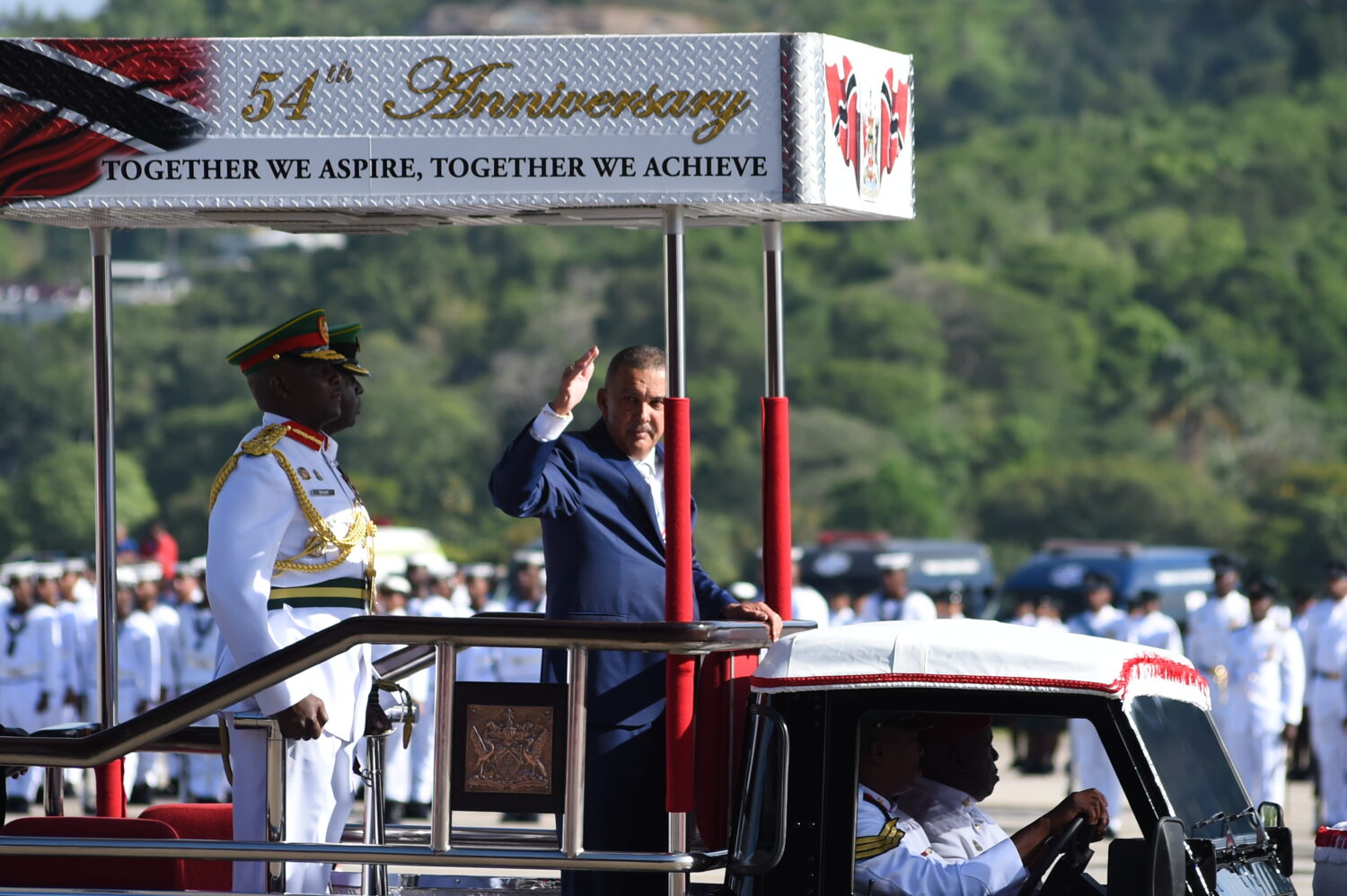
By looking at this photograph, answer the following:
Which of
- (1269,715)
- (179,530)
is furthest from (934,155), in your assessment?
(1269,715)

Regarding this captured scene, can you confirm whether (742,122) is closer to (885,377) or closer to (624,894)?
(624,894)

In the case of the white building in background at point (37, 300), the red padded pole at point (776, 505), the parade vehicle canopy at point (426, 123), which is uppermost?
the white building in background at point (37, 300)

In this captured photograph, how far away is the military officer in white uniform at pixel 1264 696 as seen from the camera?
15.0 m

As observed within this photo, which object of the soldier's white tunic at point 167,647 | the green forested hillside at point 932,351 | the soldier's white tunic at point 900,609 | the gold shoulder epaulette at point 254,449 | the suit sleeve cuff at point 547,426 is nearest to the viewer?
the suit sleeve cuff at point 547,426

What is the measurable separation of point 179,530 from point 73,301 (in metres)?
34.7

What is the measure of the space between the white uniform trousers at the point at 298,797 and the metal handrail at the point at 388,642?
1.56 ft

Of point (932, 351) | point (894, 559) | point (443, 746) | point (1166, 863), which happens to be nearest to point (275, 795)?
point (443, 746)

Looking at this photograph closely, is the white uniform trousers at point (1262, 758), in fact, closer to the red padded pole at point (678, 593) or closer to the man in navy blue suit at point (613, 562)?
the man in navy blue suit at point (613, 562)

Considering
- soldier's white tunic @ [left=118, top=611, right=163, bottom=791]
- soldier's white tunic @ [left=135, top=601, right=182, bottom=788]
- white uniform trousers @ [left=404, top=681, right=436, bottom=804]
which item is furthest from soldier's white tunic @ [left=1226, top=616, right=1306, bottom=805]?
soldier's white tunic @ [left=135, top=601, right=182, bottom=788]

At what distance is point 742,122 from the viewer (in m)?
4.03

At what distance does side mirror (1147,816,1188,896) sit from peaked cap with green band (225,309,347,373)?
2.22 meters

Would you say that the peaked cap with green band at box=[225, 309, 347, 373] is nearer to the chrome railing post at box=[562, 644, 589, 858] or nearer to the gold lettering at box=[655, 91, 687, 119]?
the gold lettering at box=[655, 91, 687, 119]

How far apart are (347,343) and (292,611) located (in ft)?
2.28

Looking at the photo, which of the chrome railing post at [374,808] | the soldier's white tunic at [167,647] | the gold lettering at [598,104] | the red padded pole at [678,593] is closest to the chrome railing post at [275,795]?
the chrome railing post at [374,808]
